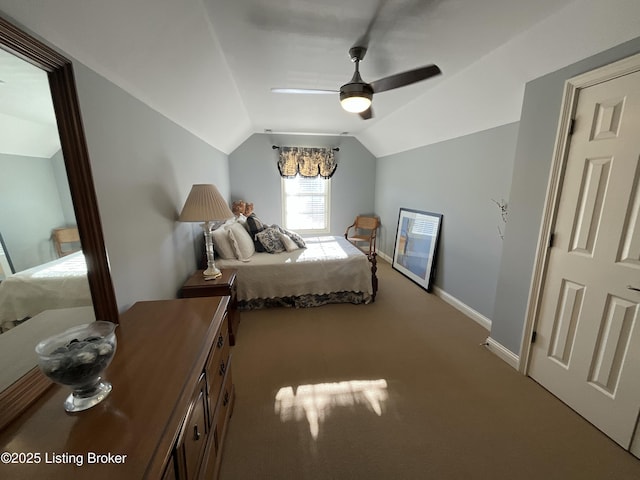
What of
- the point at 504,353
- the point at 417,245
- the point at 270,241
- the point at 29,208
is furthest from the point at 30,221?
the point at 417,245

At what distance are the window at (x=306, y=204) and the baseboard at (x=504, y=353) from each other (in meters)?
3.68

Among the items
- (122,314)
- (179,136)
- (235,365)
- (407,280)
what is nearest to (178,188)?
(179,136)

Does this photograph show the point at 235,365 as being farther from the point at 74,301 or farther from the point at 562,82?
the point at 562,82

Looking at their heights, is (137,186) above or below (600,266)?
above

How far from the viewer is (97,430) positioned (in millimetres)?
710

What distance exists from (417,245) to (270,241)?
2.23 metres

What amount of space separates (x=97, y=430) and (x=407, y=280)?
12.9 ft

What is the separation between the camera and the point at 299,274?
10.1 ft

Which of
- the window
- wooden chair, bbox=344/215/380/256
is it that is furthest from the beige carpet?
the window

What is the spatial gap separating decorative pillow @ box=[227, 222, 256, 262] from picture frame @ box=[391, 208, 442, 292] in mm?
2435

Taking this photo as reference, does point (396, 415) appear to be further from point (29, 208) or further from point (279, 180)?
point (279, 180)

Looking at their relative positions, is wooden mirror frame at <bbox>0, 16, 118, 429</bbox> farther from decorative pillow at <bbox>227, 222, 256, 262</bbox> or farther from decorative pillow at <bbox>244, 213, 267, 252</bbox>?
decorative pillow at <bbox>244, 213, 267, 252</bbox>

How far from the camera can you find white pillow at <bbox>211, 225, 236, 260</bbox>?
2986 mm

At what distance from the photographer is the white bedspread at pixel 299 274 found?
2.98 metres
